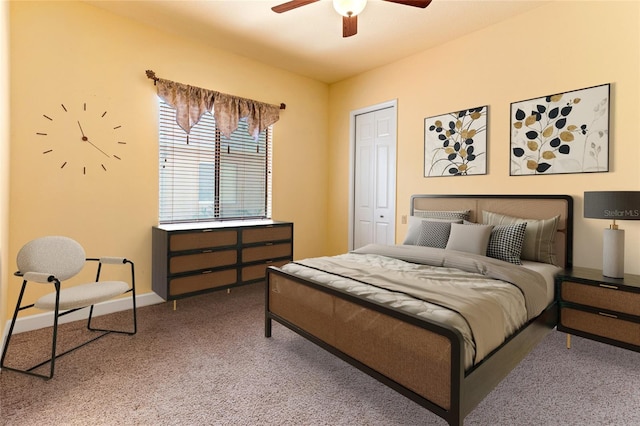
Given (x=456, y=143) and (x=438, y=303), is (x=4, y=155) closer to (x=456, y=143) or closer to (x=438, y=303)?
(x=438, y=303)

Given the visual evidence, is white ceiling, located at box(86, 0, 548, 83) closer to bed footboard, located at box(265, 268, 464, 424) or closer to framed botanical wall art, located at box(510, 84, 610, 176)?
framed botanical wall art, located at box(510, 84, 610, 176)

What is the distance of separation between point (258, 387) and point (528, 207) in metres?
2.87

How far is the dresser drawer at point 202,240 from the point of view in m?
3.30

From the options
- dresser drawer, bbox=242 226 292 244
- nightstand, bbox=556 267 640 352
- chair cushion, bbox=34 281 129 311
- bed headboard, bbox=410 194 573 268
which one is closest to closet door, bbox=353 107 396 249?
bed headboard, bbox=410 194 573 268

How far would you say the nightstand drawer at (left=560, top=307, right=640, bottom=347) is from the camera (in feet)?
7.54

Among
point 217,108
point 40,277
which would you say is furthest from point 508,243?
point 40,277

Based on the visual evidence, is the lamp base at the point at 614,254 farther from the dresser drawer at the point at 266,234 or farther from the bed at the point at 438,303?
the dresser drawer at the point at 266,234

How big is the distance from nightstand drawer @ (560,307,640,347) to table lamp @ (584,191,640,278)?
35cm

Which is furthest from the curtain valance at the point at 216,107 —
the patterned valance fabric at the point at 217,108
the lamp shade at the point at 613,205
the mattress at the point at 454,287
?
the lamp shade at the point at 613,205

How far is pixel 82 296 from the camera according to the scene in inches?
92.6

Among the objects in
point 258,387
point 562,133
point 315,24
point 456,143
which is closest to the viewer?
point 258,387

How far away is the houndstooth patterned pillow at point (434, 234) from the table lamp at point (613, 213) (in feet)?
3.57

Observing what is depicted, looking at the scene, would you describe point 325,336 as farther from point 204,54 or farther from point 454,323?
point 204,54

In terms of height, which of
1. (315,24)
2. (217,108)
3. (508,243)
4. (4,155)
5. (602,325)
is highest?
(315,24)
